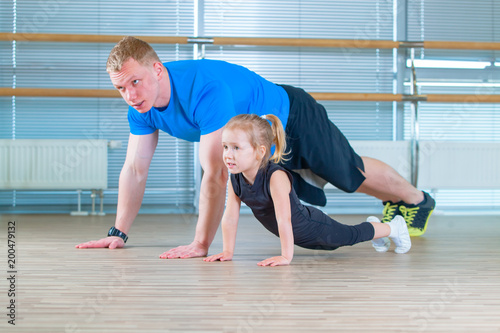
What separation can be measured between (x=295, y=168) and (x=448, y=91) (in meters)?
2.39

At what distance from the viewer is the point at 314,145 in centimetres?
186

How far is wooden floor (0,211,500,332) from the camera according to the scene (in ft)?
3.19

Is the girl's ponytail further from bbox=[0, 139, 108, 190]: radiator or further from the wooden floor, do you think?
bbox=[0, 139, 108, 190]: radiator

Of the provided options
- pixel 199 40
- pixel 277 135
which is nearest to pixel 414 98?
pixel 199 40

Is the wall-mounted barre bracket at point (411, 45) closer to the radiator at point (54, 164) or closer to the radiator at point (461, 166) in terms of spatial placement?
the radiator at point (461, 166)

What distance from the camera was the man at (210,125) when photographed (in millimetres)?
1614

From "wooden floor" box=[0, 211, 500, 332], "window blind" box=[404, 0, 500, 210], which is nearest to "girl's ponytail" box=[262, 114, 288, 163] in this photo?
"wooden floor" box=[0, 211, 500, 332]

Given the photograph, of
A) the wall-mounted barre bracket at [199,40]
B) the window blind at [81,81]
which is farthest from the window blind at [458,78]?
the window blind at [81,81]

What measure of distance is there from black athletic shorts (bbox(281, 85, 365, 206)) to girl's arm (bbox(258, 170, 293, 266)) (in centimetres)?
31

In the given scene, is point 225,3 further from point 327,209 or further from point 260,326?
point 260,326

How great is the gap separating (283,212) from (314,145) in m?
0.40

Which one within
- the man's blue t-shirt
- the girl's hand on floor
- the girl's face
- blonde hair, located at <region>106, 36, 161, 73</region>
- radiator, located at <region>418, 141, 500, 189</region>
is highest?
blonde hair, located at <region>106, 36, 161, 73</region>

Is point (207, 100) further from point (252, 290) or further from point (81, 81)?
point (81, 81)

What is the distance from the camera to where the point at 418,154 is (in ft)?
11.3
